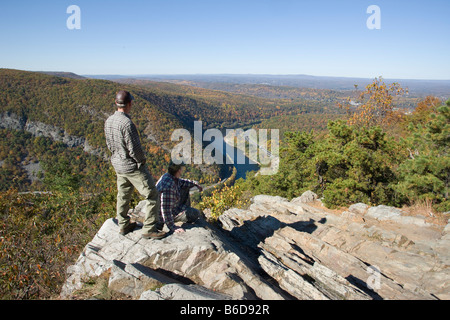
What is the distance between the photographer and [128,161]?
3.78 m

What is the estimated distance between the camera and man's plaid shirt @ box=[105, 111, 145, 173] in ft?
11.9

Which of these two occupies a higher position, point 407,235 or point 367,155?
point 367,155

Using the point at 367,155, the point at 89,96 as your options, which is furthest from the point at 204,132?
the point at 367,155

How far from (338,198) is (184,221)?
7298 millimetres

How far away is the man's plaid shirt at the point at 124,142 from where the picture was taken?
363cm

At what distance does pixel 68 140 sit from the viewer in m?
91.9

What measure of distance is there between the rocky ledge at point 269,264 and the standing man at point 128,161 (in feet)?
1.57

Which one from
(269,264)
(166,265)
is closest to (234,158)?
(269,264)

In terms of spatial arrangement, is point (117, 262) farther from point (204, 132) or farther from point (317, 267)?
point (204, 132)

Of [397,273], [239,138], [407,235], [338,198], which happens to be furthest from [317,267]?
[239,138]
